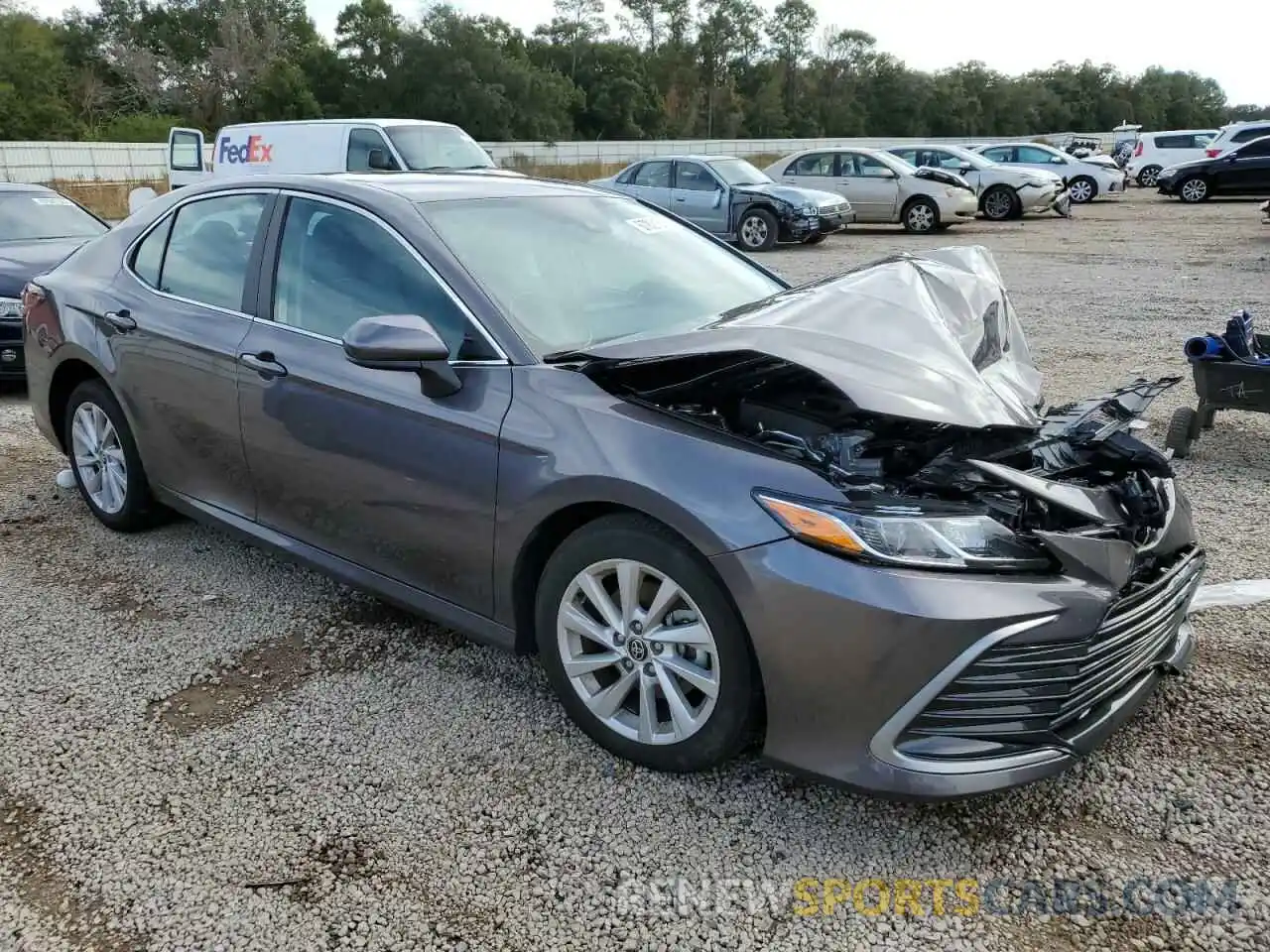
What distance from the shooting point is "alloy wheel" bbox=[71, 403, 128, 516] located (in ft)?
14.7

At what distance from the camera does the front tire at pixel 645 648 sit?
255cm

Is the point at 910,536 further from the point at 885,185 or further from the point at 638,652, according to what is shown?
the point at 885,185

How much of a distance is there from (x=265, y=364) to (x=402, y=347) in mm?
931

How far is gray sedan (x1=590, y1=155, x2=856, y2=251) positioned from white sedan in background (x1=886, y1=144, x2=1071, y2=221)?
195 inches

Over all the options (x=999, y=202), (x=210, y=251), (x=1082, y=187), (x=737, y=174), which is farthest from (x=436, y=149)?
(x=1082, y=187)

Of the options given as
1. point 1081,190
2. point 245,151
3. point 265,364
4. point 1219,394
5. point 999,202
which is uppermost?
point 1081,190

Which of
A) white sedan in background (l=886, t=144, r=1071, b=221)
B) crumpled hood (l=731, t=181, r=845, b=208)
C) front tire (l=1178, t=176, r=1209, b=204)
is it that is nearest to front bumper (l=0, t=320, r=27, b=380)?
crumpled hood (l=731, t=181, r=845, b=208)

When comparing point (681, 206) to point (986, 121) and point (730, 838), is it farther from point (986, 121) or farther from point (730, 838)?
point (986, 121)

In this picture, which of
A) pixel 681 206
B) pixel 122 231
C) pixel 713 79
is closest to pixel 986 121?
pixel 713 79

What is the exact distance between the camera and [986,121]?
76.6m

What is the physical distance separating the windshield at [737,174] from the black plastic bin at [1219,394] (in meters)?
12.1

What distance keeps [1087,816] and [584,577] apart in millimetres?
1450

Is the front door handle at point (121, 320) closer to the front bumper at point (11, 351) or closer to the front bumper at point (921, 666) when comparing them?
the front bumper at point (921, 666)

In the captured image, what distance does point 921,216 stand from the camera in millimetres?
18781
